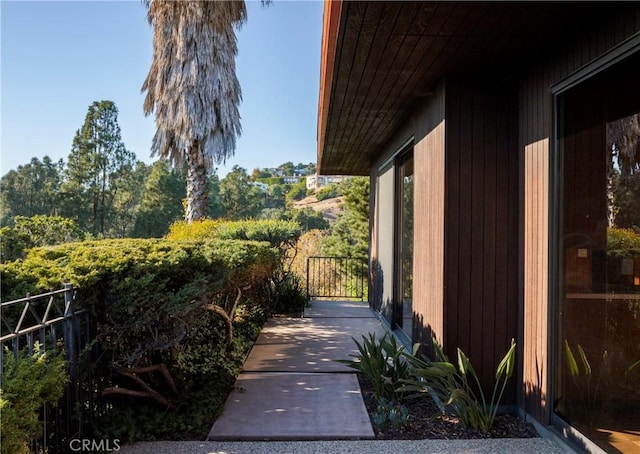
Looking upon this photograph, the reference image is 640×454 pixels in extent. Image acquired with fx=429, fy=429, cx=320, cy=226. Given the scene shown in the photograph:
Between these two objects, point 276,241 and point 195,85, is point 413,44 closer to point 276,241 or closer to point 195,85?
point 276,241

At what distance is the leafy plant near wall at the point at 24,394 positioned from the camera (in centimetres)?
165

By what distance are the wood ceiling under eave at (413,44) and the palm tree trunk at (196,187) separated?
6.38 metres

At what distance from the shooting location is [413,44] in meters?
2.64

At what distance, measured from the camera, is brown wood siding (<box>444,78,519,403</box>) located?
315 centimetres

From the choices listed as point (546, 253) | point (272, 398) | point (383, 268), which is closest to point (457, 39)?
point (546, 253)

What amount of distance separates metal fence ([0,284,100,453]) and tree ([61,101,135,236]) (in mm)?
22364

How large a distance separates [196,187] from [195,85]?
2.26 metres

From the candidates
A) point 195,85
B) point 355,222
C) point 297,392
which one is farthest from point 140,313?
point 355,222

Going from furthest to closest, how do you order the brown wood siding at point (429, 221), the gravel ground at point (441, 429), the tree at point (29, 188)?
the tree at point (29, 188)
the brown wood siding at point (429, 221)
the gravel ground at point (441, 429)

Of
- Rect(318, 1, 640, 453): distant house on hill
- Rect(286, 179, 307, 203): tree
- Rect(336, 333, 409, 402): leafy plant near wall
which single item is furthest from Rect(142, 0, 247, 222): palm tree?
Rect(286, 179, 307, 203): tree

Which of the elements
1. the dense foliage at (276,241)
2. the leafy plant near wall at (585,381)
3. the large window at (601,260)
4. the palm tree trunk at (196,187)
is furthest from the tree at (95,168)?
the leafy plant near wall at (585,381)

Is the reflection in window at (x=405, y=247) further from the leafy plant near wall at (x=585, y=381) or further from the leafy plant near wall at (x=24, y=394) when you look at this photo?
the leafy plant near wall at (x=24, y=394)

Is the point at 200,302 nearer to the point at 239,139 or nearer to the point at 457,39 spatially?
the point at 457,39

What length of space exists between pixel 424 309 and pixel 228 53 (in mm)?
8096
